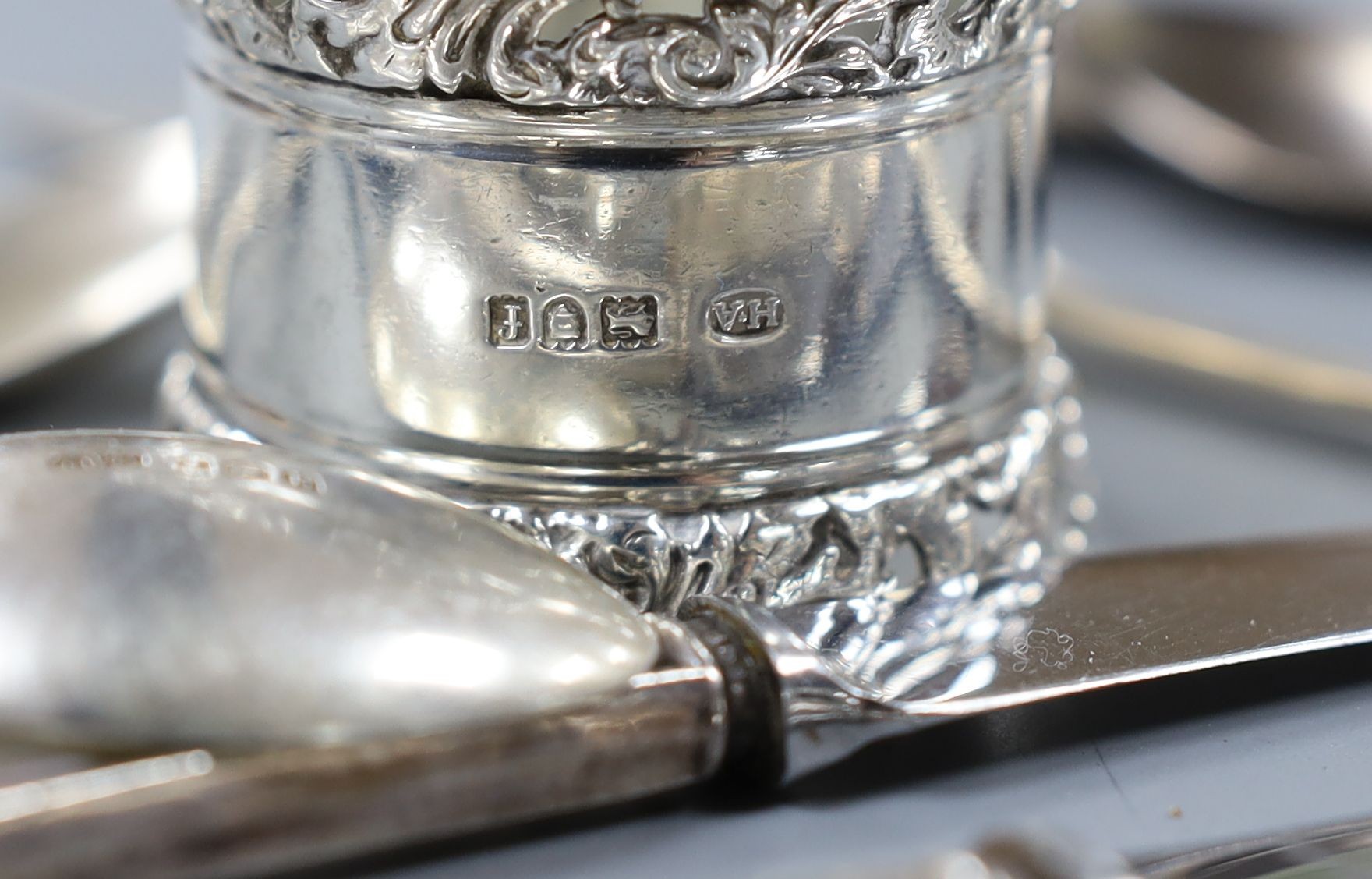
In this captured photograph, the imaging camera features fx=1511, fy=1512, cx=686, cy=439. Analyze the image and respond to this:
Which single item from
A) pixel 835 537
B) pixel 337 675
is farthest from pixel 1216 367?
pixel 337 675

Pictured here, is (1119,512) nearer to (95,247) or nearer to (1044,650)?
(1044,650)

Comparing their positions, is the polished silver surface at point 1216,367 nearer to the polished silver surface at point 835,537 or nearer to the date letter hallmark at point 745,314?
the polished silver surface at point 835,537

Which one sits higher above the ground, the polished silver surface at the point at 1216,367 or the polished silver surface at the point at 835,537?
the polished silver surface at the point at 835,537

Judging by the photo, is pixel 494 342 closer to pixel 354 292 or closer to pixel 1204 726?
pixel 354 292

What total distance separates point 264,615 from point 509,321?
0.10m

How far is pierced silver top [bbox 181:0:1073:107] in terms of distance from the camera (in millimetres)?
311

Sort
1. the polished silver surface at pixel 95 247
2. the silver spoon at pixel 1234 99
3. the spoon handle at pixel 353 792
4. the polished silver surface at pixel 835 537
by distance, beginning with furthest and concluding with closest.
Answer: the silver spoon at pixel 1234 99 → the polished silver surface at pixel 95 247 → the polished silver surface at pixel 835 537 → the spoon handle at pixel 353 792

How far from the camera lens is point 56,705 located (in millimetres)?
260

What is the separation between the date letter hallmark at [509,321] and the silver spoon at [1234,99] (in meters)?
0.47

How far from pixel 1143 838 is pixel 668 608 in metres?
0.12

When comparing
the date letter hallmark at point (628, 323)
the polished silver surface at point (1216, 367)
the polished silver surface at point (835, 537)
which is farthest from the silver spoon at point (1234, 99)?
the date letter hallmark at point (628, 323)

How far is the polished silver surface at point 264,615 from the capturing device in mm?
260

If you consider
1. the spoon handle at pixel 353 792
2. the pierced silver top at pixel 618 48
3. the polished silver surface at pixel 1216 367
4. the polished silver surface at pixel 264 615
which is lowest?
the polished silver surface at pixel 1216 367

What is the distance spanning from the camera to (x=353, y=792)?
26cm
